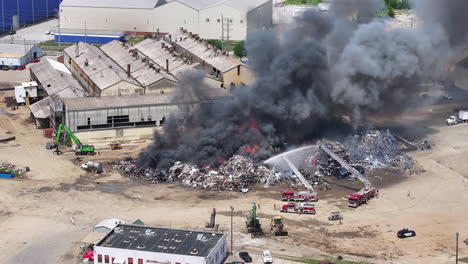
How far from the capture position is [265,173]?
66.2 m

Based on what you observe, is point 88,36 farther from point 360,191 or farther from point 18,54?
point 360,191

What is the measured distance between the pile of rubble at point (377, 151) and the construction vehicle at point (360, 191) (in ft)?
11.3

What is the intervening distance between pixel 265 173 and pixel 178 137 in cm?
906

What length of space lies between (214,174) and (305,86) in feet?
43.4

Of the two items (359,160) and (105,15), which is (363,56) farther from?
(105,15)

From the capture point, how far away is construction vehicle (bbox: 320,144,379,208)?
60000 millimetres

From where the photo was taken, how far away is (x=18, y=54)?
352 feet

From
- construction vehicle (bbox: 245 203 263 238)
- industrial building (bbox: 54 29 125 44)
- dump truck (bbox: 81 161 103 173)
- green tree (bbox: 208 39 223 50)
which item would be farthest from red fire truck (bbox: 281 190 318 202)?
industrial building (bbox: 54 29 125 44)

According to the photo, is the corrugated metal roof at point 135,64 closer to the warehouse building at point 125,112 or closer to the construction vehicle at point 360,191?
the warehouse building at point 125,112

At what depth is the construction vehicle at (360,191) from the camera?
197 feet

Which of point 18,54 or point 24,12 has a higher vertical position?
point 24,12

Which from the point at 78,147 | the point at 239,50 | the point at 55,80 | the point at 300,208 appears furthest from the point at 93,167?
the point at 239,50

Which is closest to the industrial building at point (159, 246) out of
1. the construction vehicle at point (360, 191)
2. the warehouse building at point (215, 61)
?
the construction vehicle at point (360, 191)

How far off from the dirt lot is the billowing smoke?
6.11 metres
